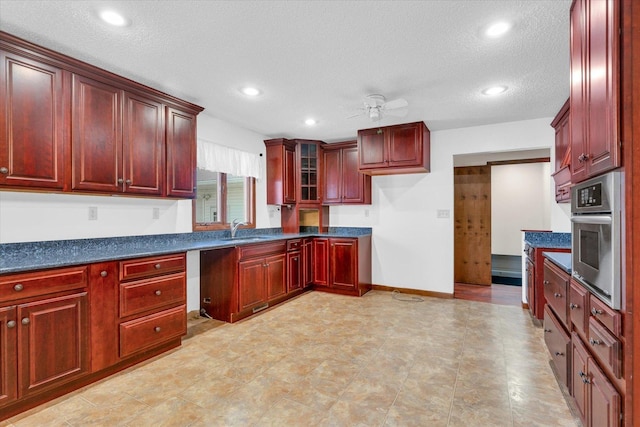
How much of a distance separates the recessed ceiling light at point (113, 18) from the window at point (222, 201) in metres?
2.01

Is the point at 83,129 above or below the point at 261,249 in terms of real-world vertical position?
above

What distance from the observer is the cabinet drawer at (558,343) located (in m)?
1.88

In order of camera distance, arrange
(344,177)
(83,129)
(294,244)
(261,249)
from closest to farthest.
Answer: (83,129), (261,249), (294,244), (344,177)

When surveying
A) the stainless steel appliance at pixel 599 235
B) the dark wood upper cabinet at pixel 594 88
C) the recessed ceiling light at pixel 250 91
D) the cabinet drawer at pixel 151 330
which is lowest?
the cabinet drawer at pixel 151 330

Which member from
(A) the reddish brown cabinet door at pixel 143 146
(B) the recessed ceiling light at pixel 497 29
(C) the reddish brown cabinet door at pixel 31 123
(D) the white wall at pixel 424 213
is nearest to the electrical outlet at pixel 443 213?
(D) the white wall at pixel 424 213

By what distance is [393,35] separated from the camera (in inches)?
82.6

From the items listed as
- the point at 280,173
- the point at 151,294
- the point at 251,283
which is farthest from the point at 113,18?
the point at 280,173

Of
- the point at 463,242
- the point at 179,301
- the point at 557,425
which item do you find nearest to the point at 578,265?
the point at 557,425

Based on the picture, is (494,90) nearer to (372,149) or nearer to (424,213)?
(372,149)

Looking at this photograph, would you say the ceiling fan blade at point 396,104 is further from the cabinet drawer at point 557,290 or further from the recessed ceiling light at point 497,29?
the cabinet drawer at point 557,290

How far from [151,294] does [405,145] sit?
11.1ft

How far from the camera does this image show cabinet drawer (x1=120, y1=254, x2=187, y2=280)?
2.38 m

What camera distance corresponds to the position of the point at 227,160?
409cm

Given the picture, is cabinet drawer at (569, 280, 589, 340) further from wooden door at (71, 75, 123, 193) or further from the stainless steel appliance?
wooden door at (71, 75, 123, 193)
